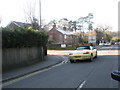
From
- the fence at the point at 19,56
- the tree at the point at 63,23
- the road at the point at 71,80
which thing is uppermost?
the tree at the point at 63,23

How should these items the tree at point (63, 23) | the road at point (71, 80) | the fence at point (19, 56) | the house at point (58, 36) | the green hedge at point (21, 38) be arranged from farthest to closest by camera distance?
1. the tree at point (63, 23)
2. the house at point (58, 36)
3. the fence at point (19, 56)
4. the green hedge at point (21, 38)
5. the road at point (71, 80)

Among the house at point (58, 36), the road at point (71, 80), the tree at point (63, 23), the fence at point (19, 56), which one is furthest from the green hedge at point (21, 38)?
the tree at point (63, 23)

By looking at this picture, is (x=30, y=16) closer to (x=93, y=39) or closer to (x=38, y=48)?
(x=38, y=48)

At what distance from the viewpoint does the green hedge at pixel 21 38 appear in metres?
11.8

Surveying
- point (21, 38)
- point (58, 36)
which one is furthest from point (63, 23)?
point (21, 38)

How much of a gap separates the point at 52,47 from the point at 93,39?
1201 centimetres

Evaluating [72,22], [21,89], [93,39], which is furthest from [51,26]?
[21,89]

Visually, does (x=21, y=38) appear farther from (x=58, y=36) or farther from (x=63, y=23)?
(x=63, y=23)

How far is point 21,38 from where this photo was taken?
45.2ft

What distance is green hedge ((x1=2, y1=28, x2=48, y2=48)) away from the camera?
11.8 m

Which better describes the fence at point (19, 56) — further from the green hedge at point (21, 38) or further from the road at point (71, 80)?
the road at point (71, 80)

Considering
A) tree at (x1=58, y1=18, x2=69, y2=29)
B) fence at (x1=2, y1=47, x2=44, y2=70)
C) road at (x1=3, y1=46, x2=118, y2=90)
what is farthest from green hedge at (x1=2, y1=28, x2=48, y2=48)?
tree at (x1=58, y1=18, x2=69, y2=29)

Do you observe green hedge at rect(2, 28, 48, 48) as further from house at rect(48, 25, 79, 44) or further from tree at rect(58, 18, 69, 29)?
tree at rect(58, 18, 69, 29)

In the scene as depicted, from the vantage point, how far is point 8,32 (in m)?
11.9
